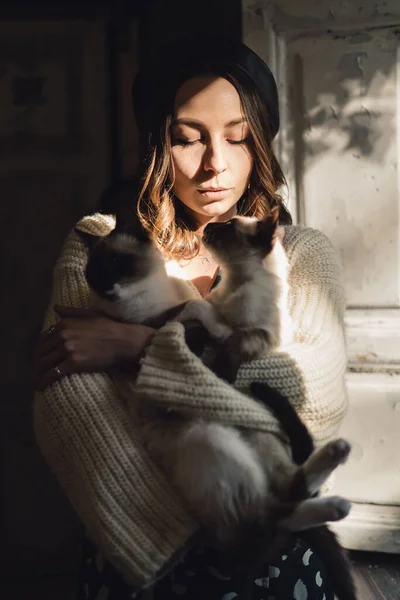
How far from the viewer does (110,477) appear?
44.5 inches

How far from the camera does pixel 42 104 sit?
7.92ft

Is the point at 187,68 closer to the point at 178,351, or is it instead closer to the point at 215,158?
the point at 215,158

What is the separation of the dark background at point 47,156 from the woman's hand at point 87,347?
1.25 m

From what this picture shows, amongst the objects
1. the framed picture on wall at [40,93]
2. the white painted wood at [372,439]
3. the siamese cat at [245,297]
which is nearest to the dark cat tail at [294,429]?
the siamese cat at [245,297]

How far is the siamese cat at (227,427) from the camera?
1.04 m

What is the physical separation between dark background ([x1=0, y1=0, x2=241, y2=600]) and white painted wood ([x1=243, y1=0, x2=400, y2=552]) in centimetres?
48

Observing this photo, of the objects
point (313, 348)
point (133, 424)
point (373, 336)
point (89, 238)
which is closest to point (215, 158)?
point (89, 238)

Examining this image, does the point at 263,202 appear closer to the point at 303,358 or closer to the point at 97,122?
the point at 303,358

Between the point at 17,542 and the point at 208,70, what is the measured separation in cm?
211

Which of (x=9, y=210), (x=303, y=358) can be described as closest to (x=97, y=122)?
(x=9, y=210)

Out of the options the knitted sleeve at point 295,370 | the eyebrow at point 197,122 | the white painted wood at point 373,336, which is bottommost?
the white painted wood at point 373,336

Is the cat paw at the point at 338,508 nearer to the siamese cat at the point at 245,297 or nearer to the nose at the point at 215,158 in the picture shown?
the siamese cat at the point at 245,297

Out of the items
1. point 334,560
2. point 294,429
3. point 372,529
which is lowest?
point 372,529

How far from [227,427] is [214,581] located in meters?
0.35
